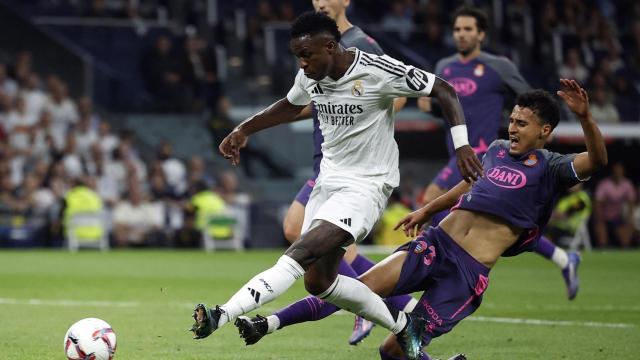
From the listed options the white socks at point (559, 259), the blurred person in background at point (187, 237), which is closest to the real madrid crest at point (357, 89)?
the white socks at point (559, 259)

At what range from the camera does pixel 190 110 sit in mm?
25078

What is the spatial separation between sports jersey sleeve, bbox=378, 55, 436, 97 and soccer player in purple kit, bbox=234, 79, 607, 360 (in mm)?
678

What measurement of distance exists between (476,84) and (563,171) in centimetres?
347

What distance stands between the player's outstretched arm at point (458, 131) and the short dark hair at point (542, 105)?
0.75m

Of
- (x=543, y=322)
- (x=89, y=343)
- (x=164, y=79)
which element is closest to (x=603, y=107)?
(x=164, y=79)

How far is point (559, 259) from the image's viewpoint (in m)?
11.6

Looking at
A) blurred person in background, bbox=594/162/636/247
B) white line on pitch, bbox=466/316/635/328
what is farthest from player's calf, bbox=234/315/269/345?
blurred person in background, bbox=594/162/636/247

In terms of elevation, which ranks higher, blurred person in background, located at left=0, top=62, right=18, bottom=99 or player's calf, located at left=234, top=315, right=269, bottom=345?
blurred person in background, located at left=0, top=62, right=18, bottom=99

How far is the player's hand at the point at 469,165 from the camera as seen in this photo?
6.51 m

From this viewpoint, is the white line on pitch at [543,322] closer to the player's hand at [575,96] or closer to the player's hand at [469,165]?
the player's hand at [575,96]

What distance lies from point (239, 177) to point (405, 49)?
4385mm

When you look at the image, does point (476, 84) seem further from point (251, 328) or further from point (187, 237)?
point (187, 237)

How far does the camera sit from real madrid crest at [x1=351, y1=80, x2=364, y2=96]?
6.89 m

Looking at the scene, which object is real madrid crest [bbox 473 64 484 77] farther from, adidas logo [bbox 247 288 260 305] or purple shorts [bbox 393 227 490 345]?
adidas logo [bbox 247 288 260 305]
